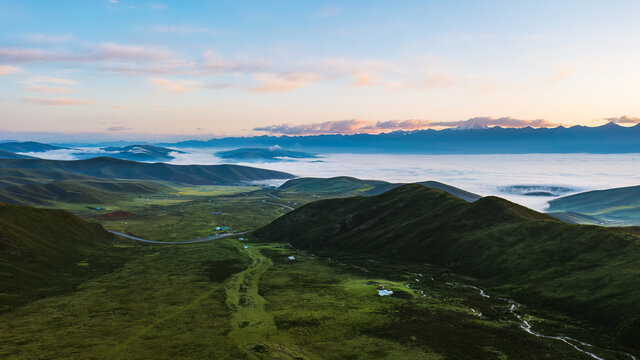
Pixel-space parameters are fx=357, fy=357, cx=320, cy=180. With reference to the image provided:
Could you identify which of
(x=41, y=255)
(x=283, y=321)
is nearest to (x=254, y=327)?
(x=283, y=321)

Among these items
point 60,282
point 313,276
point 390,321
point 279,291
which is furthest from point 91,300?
point 390,321

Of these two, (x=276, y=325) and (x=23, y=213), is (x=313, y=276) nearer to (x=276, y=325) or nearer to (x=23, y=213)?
(x=276, y=325)

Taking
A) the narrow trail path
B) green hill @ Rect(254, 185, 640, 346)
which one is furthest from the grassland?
green hill @ Rect(254, 185, 640, 346)

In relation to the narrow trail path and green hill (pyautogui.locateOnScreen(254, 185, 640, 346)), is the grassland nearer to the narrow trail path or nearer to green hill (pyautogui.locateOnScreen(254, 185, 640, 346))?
the narrow trail path

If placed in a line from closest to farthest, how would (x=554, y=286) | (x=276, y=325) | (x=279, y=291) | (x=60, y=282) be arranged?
1. (x=276, y=325)
2. (x=554, y=286)
3. (x=279, y=291)
4. (x=60, y=282)

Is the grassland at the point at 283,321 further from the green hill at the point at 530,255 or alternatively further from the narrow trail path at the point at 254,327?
the green hill at the point at 530,255

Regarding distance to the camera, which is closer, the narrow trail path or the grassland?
the narrow trail path

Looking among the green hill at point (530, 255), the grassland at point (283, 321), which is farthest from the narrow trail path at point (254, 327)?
the green hill at point (530, 255)
